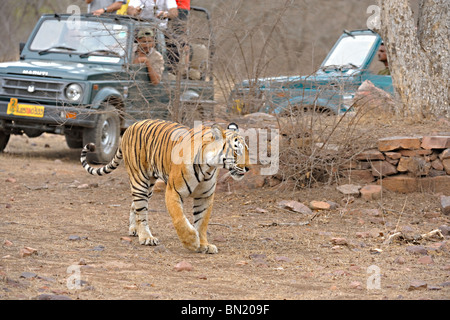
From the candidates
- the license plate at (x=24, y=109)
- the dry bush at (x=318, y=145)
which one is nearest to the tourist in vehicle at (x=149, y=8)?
the license plate at (x=24, y=109)

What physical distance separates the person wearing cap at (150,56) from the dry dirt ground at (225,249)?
1569 mm

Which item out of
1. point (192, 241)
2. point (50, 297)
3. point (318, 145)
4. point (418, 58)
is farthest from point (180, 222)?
point (418, 58)

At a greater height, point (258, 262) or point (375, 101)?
point (375, 101)

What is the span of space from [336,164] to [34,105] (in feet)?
15.8

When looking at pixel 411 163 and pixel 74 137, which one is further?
pixel 74 137

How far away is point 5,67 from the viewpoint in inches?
436

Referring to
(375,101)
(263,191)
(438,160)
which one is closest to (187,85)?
(263,191)

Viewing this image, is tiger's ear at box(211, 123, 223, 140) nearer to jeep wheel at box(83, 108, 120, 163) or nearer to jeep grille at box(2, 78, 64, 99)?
jeep wheel at box(83, 108, 120, 163)

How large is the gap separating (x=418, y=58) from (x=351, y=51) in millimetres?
2449

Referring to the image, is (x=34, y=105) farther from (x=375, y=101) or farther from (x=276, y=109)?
(x=375, y=101)

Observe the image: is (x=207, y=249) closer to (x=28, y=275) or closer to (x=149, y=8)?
(x=28, y=275)

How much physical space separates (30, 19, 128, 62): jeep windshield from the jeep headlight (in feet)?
2.73

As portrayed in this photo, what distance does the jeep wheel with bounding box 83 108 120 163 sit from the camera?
10.7 metres

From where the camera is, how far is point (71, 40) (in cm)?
1147
